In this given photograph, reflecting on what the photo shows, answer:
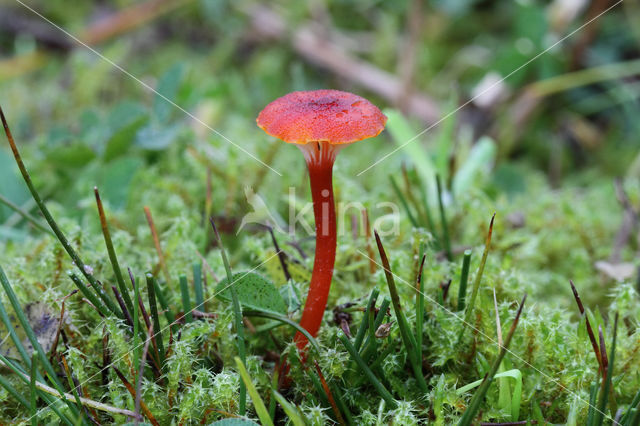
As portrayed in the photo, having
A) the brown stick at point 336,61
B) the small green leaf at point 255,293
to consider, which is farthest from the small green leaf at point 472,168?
the small green leaf at point 255,293

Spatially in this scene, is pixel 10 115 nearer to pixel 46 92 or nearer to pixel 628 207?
pixel 46 92

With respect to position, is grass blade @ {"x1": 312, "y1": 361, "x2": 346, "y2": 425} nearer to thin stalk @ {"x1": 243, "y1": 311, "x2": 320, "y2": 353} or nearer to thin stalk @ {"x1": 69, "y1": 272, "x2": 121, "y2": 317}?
thin stalk @ {"x1": 243, "y1": 311, "x2": 320, "y2": 353}

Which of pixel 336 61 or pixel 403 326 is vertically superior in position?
pixel 336 61

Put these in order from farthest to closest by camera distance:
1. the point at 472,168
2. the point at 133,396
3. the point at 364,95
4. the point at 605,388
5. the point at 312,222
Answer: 1. the point at 364,95
2. the point at 472,168
3. the point at 312,222
4. the point at 133,396
5. the point at 605,388

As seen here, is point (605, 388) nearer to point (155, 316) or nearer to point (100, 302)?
point (155, 316)

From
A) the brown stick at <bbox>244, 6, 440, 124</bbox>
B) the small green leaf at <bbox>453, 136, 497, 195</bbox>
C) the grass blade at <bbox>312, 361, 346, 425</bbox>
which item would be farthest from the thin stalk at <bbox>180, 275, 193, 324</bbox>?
the brown stick at <bbox>244, 6, 440, 124</bbox>

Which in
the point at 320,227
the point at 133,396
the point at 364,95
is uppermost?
the point at 364,95

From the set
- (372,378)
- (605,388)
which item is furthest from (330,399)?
(605,388)

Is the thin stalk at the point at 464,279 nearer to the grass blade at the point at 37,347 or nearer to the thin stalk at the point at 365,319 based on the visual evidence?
the thin stalk at the point at 365,319
